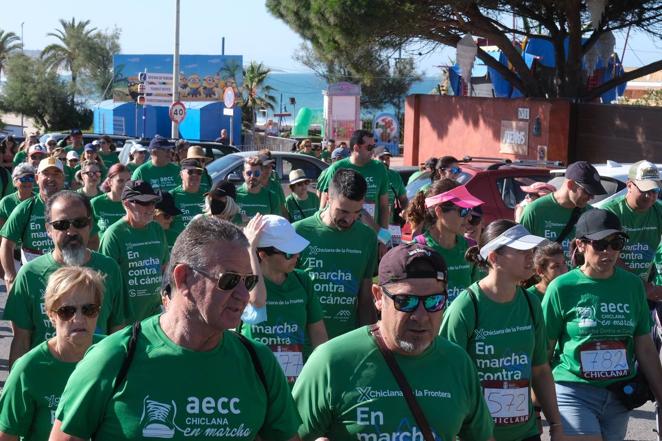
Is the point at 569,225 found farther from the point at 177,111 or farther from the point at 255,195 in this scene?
the point at 177,111

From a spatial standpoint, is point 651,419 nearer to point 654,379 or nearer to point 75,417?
point 654,379

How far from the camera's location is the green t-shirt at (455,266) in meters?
6.85

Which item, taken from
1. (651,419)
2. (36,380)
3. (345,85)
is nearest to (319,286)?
(36,380)

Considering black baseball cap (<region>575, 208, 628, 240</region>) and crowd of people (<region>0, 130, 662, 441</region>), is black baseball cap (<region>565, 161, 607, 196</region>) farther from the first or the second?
black baseball cap (<region>575, 208, 628, 240</region>)

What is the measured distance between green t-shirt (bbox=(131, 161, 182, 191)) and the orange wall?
15761 millimetres

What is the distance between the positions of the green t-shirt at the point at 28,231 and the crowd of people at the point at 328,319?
0.01 m

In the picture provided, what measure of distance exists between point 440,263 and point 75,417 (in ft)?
4.61

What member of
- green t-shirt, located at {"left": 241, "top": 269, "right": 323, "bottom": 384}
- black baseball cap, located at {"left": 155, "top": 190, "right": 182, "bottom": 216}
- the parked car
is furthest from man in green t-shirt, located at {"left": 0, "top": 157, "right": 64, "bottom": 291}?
the parked car

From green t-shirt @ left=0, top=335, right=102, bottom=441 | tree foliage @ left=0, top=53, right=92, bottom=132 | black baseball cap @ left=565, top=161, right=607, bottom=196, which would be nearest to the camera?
green t-shirt @ left=0, top=335, right=102, bottom=441

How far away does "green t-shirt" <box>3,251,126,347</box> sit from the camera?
5.77 meters

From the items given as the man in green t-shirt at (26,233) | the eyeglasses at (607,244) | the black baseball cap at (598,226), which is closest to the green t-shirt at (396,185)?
the man in green t-shirt at (26,233)

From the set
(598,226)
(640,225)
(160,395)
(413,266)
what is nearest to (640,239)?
(640,225)

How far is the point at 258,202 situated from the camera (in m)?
11.3

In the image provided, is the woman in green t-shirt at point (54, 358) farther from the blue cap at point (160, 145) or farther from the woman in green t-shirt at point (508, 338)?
the blue cap at point (160, 145)
